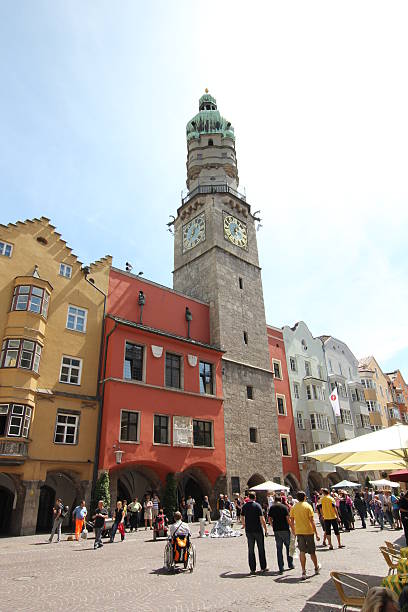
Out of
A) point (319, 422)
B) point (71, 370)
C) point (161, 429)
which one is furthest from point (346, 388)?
point (71, 370)

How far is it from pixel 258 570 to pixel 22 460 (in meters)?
12.9

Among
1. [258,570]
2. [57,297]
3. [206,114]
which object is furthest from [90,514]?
[206,114]

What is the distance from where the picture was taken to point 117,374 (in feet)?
73.8

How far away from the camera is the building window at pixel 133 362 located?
23.6 meters

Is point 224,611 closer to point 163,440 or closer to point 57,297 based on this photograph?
point 163,440

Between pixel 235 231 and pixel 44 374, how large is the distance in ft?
73.2

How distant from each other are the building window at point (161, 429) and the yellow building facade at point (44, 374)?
3.61 metres

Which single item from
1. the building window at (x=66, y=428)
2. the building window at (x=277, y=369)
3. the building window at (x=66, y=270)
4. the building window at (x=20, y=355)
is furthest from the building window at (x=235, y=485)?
the building window at (x=66, y=270)

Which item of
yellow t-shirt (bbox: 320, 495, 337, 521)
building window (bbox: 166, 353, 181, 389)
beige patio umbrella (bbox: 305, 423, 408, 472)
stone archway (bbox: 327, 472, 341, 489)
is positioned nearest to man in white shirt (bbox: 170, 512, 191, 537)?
beige patio umbrella (bbox: 305, 423, 408, 472)

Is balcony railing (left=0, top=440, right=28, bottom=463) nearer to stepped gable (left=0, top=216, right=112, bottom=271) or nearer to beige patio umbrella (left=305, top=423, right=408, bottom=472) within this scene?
stepped gable (left=0, top=216, right=112, bottom=271)

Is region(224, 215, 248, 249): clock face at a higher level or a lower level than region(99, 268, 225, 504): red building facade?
higher

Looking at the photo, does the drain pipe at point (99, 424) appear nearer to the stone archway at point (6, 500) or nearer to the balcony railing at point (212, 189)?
the stone archway at point (6, 500)

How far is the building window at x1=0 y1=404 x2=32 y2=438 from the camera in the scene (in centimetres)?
1822

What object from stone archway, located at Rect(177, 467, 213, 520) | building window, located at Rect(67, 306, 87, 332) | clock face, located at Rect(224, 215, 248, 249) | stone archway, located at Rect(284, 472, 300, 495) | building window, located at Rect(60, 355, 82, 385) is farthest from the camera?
clock face, located at Rect(224, 215, 248, 249)
